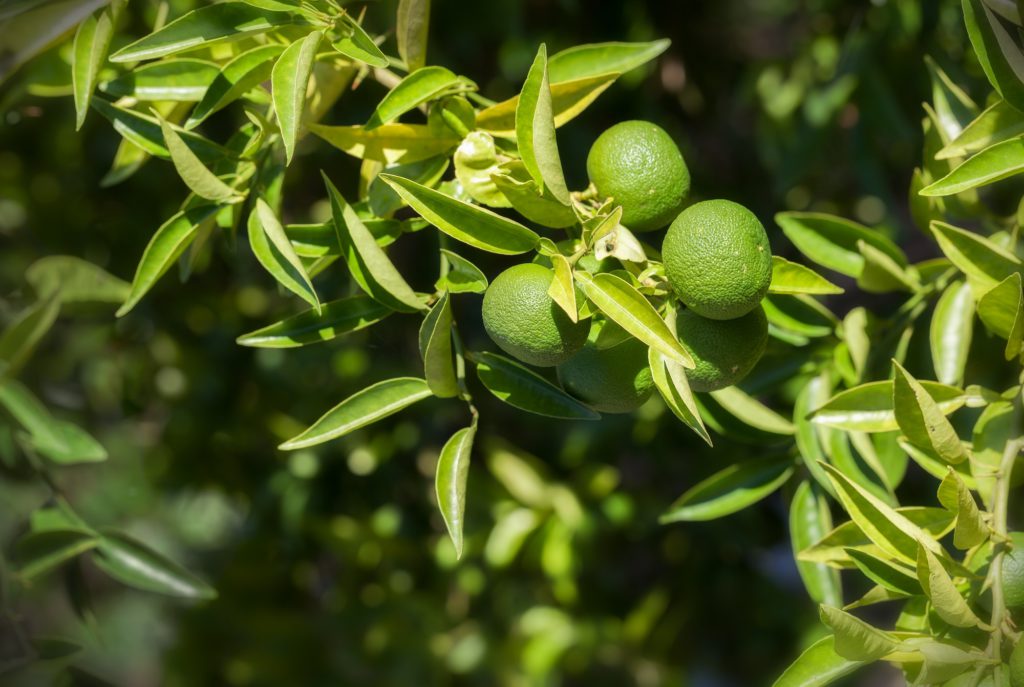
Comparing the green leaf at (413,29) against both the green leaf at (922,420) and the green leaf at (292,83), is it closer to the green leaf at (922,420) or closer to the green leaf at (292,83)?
the green leaf at (292,83)

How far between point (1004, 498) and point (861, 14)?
869 millimetres

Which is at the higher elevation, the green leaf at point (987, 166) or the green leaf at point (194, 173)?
the green leaf at point (194, 173)

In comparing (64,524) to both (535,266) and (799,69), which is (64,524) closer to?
(535,266)

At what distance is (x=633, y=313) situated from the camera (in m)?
0.59

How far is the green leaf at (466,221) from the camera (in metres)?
0.64

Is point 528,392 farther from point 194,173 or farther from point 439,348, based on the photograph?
point 194,173

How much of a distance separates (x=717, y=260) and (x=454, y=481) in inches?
9.9

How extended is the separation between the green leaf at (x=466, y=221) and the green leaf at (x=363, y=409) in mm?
Answer: 137

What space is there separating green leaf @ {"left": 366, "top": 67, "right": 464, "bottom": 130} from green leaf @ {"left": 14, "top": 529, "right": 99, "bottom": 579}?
512 millimetres

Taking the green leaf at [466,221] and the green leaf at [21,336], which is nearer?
the green leaf at [466,221]

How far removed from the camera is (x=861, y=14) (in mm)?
1284

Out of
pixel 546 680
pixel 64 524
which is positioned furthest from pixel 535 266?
pixel 546 680

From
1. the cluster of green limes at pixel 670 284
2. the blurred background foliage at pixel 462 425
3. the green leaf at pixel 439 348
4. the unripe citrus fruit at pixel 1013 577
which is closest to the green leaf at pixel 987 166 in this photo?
the cluster of green limes at pixel 670 284

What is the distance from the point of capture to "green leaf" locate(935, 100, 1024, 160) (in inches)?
27.6
